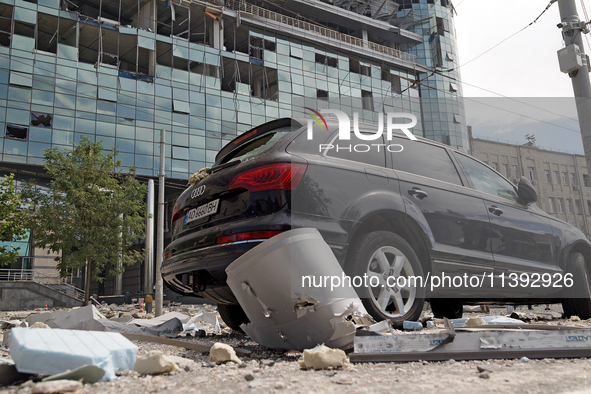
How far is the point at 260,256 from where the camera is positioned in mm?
2928

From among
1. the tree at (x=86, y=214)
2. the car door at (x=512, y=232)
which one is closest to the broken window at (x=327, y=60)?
the tree at (x=86, y=214)

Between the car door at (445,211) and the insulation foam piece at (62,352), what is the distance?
2361 mm

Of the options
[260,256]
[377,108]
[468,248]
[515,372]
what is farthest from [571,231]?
[377,108]

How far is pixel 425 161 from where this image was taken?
14.4ft

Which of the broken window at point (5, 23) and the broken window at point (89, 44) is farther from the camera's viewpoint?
the broken window at point (89, 44)

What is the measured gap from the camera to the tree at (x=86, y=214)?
61.9 feet

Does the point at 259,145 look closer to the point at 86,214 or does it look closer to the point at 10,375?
the point at 10,375

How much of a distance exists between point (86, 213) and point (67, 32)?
2317 centimetres

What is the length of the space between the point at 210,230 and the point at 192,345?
94 centimetres

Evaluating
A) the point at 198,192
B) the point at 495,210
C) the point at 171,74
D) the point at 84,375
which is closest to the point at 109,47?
the point at 171,74

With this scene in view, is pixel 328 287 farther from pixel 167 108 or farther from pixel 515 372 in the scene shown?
pixel 167 108

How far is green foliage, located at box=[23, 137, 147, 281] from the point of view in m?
18.9

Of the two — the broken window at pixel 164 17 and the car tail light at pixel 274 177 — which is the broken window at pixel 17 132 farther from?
the car tail light at pixel 274 177

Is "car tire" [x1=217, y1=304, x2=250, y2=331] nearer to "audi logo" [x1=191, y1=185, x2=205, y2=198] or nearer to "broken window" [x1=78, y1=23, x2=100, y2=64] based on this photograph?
"audi logo" [x1=191, y1=185, x2=205, y2=198]
